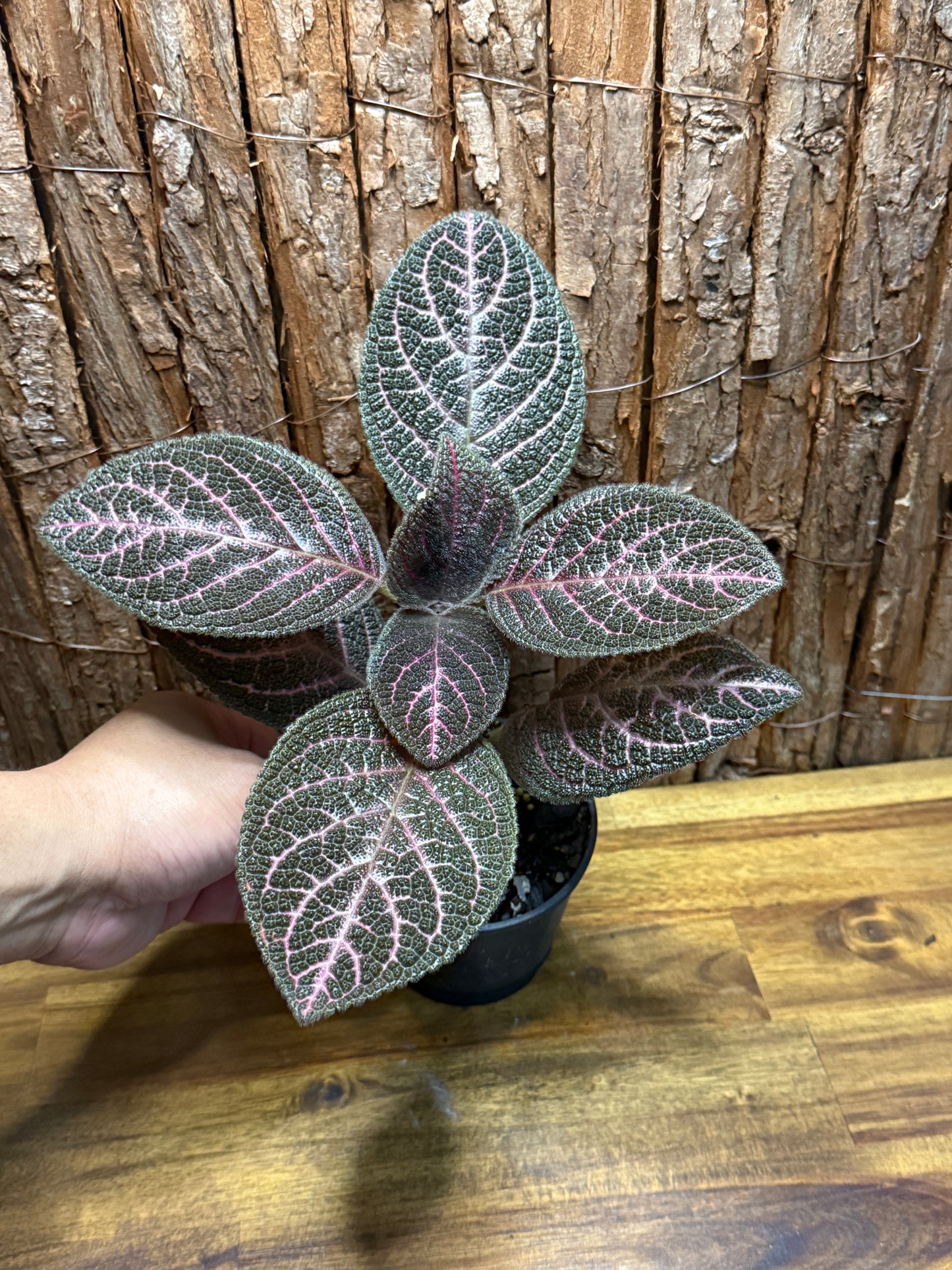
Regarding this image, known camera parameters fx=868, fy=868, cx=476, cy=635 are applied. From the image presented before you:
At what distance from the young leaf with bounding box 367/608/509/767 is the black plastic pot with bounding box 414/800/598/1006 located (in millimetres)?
250

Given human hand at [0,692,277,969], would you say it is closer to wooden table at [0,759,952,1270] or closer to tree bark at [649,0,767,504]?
wooden table at [0,759,952,1270]

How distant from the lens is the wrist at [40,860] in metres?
0.82

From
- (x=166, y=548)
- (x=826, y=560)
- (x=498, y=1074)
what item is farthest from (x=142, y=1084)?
(x=826, y=560)

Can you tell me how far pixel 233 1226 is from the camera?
906 millimetres

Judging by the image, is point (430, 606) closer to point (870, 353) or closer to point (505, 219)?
point (505, 219)

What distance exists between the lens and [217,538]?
2.71ft

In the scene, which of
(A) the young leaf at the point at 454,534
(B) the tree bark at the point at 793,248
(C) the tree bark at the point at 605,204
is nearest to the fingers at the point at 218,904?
(A) the young leaf at the point at 454,534

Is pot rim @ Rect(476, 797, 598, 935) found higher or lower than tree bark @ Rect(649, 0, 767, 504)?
lower

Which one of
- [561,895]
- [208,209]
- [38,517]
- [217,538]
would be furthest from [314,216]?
[561,895]

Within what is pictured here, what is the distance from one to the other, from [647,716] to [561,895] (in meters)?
0.26

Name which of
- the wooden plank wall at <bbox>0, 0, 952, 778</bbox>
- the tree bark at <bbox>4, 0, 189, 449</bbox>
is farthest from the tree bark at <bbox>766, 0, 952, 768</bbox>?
the tree bark at <bbox>4, 0, 189, 449</bbox>

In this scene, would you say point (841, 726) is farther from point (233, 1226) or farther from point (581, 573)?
point (233, 1226)

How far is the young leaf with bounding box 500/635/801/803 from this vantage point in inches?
33.6

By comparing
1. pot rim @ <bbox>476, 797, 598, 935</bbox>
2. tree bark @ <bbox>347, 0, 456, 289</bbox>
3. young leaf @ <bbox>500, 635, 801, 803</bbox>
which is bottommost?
pot rim @ <bbox>476, 797, 598, 935</bbox>
